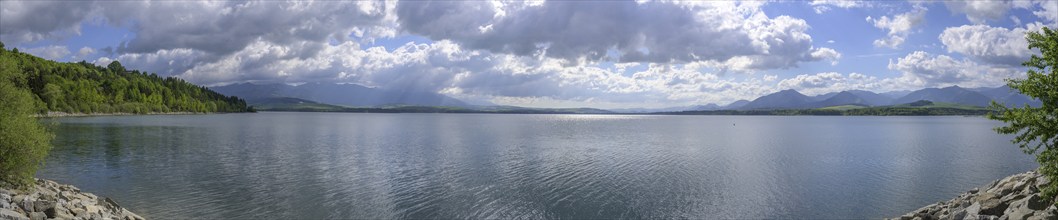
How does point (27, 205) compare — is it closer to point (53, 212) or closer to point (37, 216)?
point (53, 212)

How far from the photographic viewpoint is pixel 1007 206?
24.7 meters

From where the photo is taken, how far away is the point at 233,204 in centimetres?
3331

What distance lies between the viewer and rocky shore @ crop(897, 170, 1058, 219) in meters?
21.4

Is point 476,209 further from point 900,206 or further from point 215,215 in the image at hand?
point 900,206

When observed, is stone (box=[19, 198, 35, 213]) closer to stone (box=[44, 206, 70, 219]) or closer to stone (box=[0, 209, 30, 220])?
stone (box=[44, 206, 70, 219])

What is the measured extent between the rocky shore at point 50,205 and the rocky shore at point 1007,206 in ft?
126

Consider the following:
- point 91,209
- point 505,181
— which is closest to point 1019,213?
point 505,181

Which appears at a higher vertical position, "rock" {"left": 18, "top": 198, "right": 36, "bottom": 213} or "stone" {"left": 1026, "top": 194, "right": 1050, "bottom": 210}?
"stone" {"left": 1026, "top": 194, "right": 1050, "bottom": 210}

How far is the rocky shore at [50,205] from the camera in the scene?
20.7 metres

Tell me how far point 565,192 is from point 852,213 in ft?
62.7

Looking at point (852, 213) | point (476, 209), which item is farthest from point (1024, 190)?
point (476, 209)

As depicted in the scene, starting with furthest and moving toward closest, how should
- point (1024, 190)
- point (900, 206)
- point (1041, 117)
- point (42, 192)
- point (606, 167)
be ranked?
point (606, 167), point (900, 206), point (42, 192), point (1024, 190), point (1041, 117)

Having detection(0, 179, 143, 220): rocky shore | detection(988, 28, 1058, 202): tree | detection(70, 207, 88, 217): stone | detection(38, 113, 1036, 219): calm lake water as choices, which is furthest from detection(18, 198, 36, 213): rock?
detection(988, 28, 1058, 202): tree

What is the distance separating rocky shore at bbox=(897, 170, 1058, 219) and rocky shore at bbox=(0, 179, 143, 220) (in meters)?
38.5
